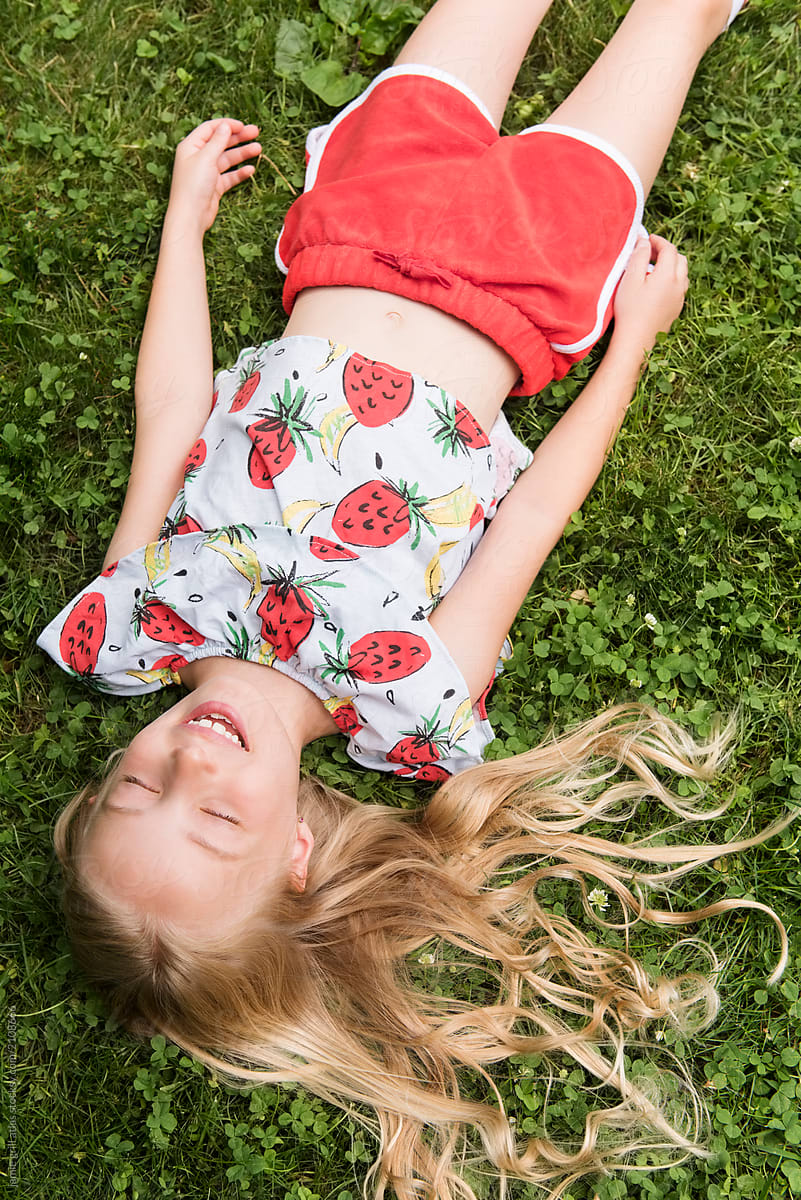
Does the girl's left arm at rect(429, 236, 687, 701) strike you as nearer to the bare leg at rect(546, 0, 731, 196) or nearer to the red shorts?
the red shorts

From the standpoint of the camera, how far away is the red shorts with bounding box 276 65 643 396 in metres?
2.78

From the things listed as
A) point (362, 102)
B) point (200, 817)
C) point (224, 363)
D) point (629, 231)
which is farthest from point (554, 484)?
point (200, 817)

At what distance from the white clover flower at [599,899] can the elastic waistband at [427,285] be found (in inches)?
60.2

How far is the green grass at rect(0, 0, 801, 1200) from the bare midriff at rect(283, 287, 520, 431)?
1.40 feet

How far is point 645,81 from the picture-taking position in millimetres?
2988

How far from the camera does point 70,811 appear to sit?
289cm

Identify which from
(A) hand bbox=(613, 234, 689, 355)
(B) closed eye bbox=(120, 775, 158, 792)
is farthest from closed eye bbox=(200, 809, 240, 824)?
(A) hand bbox=(613, 234, 689, 355)

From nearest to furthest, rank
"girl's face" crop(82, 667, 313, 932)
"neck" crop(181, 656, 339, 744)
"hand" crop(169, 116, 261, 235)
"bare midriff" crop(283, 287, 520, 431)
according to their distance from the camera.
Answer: "girl's face" crop(82, 667, 313, 932)
"neck" crop(181, 656, 339, 744)
"bare midriff" crop(283, 287, 520, 431)
"hand" crop(169, 116, 261, 235)

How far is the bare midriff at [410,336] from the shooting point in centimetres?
281

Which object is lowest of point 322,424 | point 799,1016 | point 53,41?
point 799,1016

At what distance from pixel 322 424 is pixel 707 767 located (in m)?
1.47

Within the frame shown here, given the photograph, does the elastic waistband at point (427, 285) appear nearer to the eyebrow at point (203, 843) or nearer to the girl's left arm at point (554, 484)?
the girl's left arm at point (554, 484)

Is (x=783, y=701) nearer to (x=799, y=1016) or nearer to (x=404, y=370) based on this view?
(x=799, y=1016)

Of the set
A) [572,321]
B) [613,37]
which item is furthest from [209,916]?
[613,37]
